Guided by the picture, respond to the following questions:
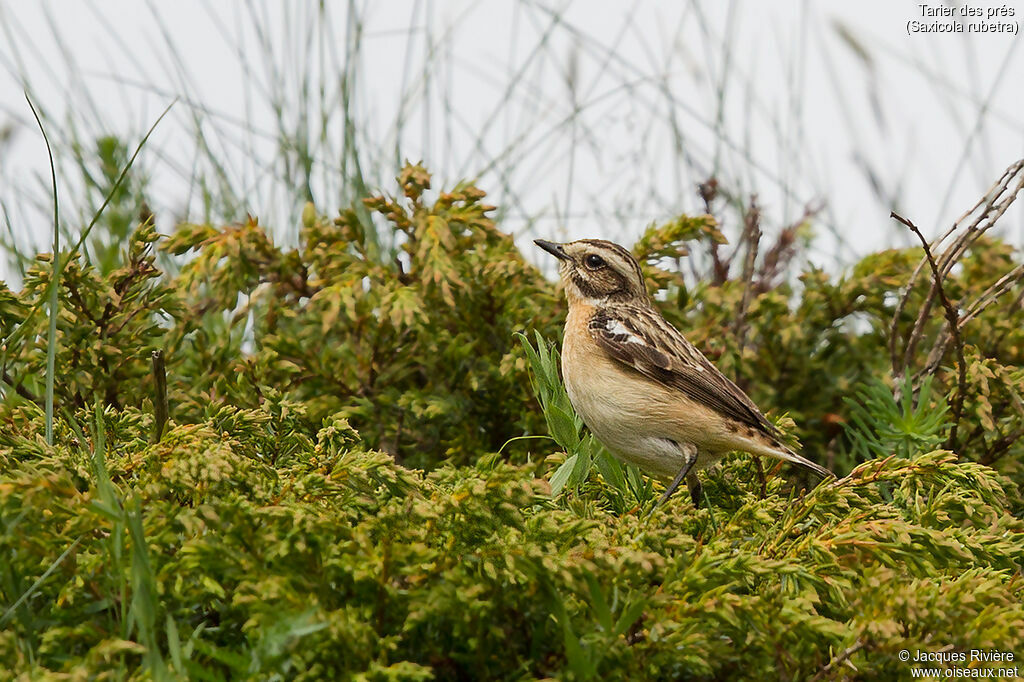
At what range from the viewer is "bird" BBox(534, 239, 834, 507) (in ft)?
16.7

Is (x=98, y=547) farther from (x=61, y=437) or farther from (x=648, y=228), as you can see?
(x=648, y=228)

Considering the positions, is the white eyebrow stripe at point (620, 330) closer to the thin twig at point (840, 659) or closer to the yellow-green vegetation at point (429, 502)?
the yellow-green vegetation at point (429, 502)

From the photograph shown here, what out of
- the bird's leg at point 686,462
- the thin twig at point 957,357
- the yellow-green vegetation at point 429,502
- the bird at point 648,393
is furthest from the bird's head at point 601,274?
the thin twig at point 957,357

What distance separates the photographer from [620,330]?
568cm

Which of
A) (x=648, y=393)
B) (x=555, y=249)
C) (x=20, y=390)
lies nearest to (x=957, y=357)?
(x=648, y=393)

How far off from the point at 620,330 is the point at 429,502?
2.33 m

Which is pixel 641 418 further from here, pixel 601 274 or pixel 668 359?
pixel 601 274

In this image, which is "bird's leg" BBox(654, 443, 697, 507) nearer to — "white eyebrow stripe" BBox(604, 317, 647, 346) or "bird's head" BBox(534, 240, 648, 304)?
"white eyebrow stripe" BBox(604, 317, 647, 346)

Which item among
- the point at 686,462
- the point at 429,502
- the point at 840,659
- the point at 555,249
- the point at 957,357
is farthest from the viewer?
the point at 555,249

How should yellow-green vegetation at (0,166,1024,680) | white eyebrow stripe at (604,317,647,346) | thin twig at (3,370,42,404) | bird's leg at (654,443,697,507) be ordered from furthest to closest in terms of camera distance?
white eyebrow stripe at (604,317,647,346)
bird's leg at (654,443,697,507)
thin twig at (3,370,42,404)
yellow-green vegetation at (0,166,1024,680)

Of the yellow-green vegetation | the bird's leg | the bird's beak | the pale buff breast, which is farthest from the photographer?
the bird's beak

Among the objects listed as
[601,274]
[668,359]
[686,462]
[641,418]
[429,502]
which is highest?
[601,274]

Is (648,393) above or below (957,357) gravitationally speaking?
below

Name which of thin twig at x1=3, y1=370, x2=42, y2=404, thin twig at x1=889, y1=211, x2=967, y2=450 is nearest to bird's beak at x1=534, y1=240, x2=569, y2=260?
thin twig at x1=889, y1=211, x2=967, y2=450
